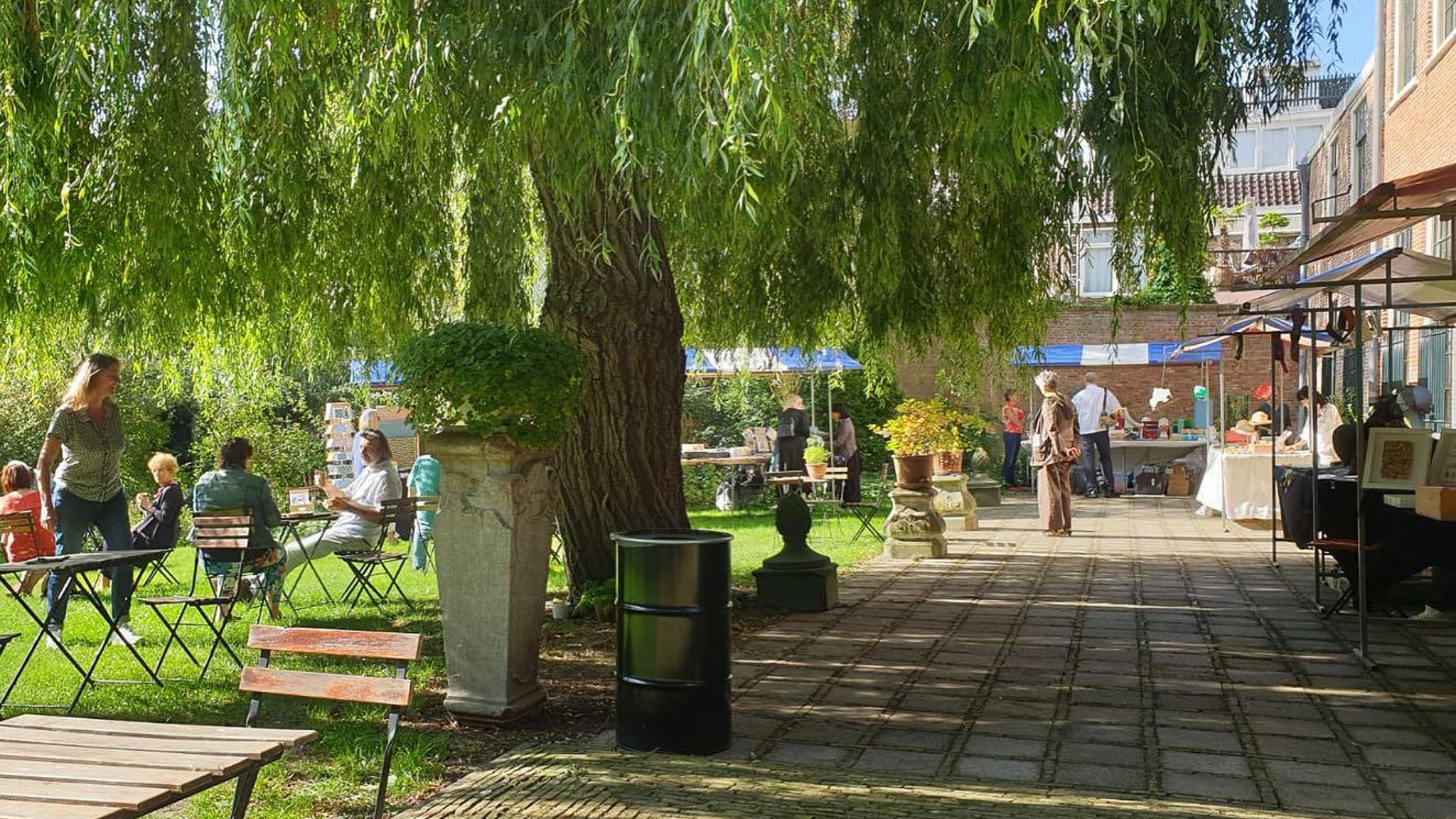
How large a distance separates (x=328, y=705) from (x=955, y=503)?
10441 millimetres

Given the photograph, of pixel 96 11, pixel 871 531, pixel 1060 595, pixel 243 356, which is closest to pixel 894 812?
pixel 96 11

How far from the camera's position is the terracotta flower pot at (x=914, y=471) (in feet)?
40.3

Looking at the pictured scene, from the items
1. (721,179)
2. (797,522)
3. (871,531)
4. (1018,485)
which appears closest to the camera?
(721,179)

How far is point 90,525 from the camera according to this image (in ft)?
25.5

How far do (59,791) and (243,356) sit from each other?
8.24 metres

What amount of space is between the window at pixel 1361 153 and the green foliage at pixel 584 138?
13.4m

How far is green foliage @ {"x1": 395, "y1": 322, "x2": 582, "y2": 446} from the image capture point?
5723 millimetres

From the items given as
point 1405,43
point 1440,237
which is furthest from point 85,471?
point 1405,43

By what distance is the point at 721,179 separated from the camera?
491 cm

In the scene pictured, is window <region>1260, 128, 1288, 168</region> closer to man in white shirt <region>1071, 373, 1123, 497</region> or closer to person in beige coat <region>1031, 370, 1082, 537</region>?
man in white shirt <region>1071, 373, 1123, 497</region>

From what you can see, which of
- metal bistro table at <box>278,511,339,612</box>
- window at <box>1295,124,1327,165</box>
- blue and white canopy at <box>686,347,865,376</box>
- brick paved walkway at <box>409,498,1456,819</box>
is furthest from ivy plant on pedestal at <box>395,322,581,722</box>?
window at <box>1295,124,1327,165</box>

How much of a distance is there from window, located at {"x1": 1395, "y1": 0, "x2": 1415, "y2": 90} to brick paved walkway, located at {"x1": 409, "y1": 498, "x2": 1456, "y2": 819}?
1043 centimetres

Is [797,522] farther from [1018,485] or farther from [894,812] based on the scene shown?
[1018,485]

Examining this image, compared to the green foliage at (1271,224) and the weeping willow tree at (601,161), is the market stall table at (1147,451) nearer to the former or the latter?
the green foliage at (1271,224)
